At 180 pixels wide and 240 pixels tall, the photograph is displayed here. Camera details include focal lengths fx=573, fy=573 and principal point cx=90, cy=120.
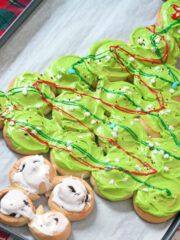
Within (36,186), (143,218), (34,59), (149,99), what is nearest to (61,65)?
(34,59)

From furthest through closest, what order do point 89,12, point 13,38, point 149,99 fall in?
point 89,12 < point 13,38 < point 149,99

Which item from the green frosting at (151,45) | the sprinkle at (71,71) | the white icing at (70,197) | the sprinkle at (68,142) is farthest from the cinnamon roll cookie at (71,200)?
the green frosting at (151,45)

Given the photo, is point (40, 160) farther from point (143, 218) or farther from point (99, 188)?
point (143, 218)

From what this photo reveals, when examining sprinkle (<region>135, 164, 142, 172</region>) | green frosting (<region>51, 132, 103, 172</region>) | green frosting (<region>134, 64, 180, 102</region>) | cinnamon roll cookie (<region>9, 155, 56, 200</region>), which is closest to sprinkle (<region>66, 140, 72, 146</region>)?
green frosting (<region>51, 132, 103, 172</region>)

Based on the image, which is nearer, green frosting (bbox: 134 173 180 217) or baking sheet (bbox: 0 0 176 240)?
green frosting (bbox: 134 173 180 217)

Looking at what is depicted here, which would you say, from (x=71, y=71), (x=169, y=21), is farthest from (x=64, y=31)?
(x=169, y=21)

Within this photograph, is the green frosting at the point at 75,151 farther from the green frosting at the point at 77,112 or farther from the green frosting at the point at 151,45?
the green frosting at the point at 151,45

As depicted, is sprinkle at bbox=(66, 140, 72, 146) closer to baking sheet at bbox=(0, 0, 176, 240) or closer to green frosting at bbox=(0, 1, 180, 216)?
green frosting at bbox=(0, 1, 180, 216)
